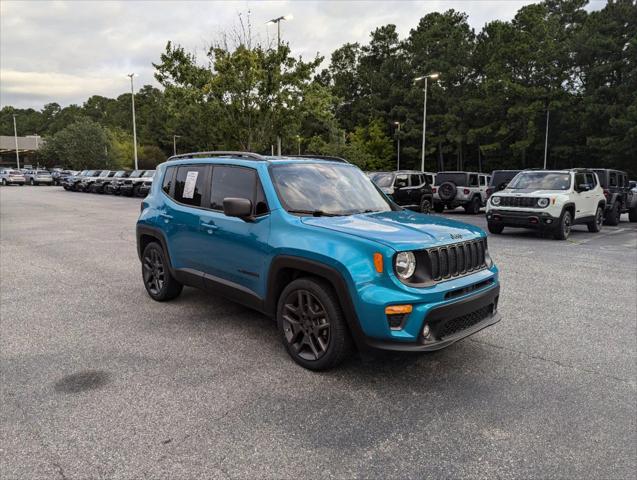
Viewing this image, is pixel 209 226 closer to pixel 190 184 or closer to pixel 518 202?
pixel 190 184

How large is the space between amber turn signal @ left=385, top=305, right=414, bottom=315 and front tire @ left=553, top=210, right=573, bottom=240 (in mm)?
10218

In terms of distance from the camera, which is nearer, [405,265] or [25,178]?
[405,265]

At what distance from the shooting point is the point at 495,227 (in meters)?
13.3

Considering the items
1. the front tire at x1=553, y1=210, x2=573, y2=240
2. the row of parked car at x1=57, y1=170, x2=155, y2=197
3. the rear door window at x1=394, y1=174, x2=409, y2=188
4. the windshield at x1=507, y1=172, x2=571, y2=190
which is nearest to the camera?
the front tire at x1=553, y1=210, x2=573, y2=240

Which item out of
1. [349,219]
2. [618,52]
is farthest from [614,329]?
[618,52]

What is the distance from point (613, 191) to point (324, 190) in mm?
15524

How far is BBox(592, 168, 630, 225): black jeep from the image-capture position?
16094mm

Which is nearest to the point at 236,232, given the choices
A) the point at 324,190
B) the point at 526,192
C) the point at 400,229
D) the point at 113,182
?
the point at 324,190

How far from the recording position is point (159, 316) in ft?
17.8

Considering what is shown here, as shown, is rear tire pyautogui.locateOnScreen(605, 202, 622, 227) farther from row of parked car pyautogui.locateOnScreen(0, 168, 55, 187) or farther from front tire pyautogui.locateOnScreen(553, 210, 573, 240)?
row of parked car pyautogui.locateOnScreen(0, 168, 55, 187)

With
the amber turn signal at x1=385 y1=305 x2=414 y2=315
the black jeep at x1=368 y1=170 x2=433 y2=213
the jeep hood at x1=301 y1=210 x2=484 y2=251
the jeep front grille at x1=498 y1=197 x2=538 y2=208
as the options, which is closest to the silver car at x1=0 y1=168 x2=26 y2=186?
the black jeep at x1=368 y1=170 x2=433 y2=213

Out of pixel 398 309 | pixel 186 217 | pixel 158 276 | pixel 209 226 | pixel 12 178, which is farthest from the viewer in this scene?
pixel 12 178

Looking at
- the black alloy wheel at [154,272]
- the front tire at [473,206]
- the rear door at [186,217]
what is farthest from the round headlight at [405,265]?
the front tire at [473,206]

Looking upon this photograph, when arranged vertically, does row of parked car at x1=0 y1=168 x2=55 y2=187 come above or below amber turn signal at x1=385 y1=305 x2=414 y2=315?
above
